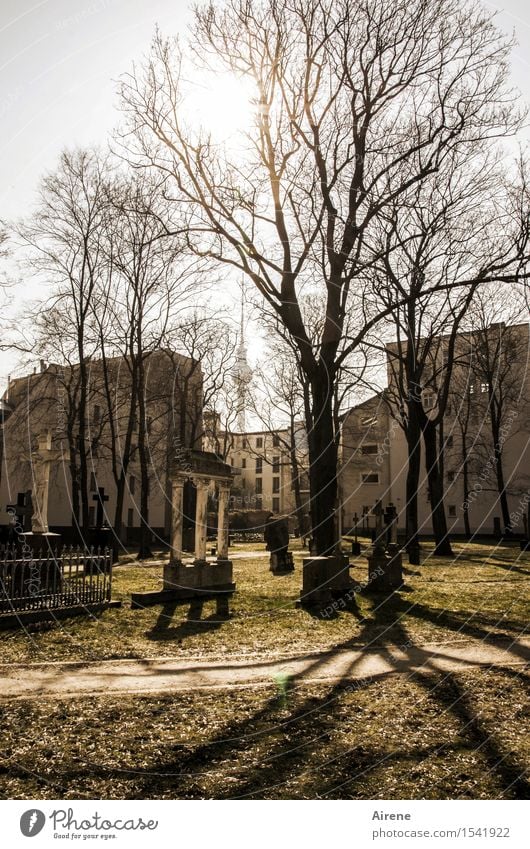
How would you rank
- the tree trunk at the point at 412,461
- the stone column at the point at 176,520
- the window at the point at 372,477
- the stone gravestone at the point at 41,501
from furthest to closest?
1. the window at the point at 372,477
2. the tree trunk at the point at 412,461
3. the stone gravestone at the point at 41,501
4. the stone column at the point at 176,520

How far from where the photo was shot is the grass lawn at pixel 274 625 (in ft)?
29.5

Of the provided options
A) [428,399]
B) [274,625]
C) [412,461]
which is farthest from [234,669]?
[428,399]

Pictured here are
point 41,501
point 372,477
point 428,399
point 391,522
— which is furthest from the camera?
point 372,477

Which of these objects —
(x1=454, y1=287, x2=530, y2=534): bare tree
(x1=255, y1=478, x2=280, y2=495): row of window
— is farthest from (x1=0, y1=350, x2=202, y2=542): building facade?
(x1=255, y1=478, x2=280, y2=495): row of window

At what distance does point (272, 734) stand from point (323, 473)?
9.59m

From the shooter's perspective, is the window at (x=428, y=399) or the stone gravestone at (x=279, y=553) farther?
the window at (x=428, y=399)

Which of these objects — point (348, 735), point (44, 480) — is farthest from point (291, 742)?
point (44, 480)

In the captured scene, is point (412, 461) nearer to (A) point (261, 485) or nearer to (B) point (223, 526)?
(B) point (223, 526)

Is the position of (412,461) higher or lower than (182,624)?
higher

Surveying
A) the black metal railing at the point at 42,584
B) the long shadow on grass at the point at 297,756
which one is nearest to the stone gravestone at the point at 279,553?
the black metal railing at the point at 42,584

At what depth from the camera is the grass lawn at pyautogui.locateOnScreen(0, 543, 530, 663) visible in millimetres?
8984

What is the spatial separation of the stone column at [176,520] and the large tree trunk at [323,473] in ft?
10.4

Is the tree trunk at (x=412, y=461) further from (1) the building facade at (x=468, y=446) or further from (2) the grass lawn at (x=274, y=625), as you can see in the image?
(1) the building facade at (x=468, y=446)

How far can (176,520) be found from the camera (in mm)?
14117
